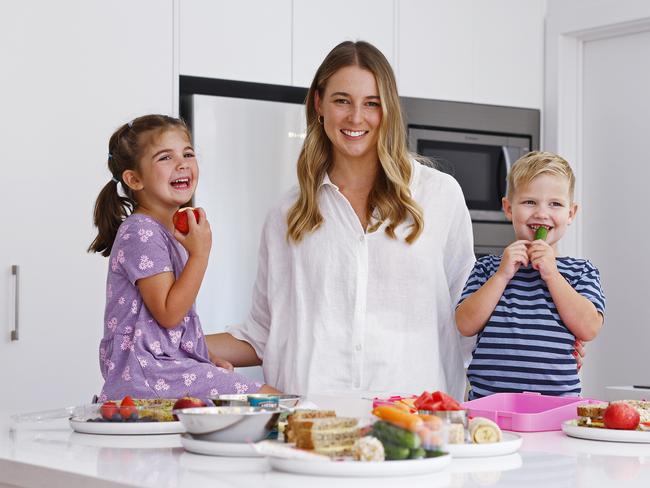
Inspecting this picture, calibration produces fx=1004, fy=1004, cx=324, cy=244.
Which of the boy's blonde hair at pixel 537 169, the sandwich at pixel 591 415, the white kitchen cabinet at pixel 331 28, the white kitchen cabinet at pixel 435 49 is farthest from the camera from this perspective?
the white kitchen cabinet at pixel 435 49

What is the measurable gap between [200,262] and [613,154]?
2707 millimetres

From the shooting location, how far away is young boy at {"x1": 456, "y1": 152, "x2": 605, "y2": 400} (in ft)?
6.32

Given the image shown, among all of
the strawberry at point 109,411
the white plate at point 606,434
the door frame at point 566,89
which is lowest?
the white plate at point 606,434

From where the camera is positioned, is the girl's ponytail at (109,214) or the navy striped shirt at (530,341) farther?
the girl's ponytail at (109,214)

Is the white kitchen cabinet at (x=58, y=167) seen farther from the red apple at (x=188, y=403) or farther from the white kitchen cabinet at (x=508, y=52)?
the red apple at (x=188, y=403)

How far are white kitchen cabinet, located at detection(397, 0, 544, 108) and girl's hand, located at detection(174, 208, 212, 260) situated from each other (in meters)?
2.13

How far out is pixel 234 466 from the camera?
1.20m

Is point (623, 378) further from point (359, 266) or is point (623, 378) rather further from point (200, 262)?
point (200, 262)

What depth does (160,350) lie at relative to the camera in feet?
6.41

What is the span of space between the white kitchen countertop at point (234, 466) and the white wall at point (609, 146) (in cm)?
271

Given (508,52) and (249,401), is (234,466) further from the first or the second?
(508,52)

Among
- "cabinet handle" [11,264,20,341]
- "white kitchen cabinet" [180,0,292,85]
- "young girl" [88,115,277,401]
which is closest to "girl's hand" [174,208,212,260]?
"young girl" [88,115,277,401]

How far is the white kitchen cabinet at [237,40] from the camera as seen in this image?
3412mm

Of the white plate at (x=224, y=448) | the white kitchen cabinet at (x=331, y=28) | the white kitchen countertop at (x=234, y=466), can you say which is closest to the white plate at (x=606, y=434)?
the white kitchen countertop at (x=234, y=466)
